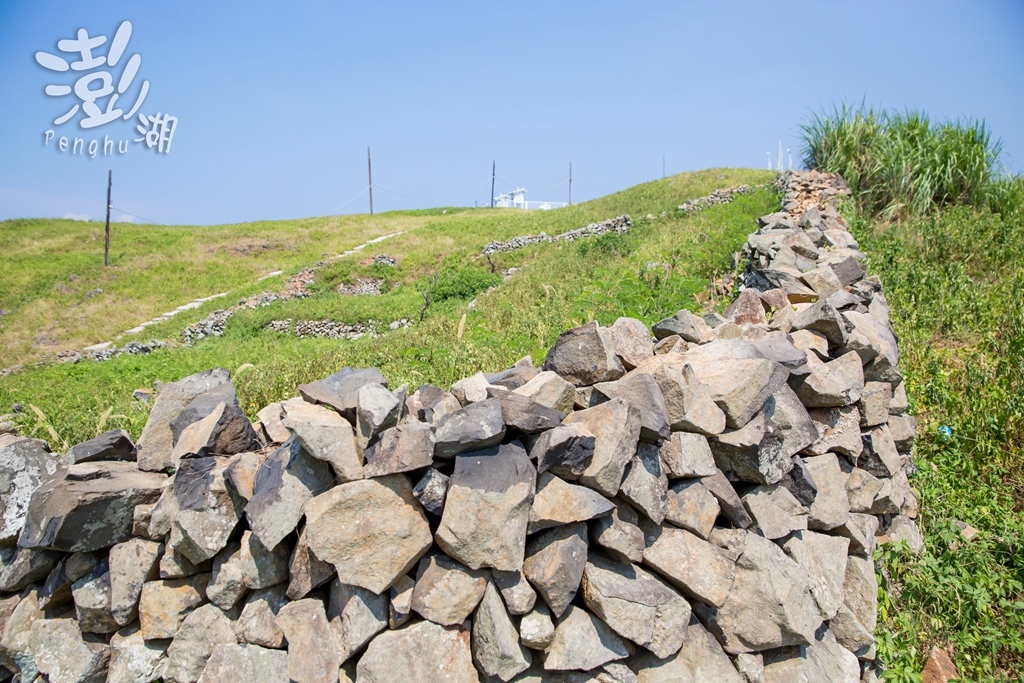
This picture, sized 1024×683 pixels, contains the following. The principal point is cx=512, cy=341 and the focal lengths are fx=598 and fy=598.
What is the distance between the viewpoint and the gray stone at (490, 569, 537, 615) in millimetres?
2557

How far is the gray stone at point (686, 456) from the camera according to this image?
2949mm

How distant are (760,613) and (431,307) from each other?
1108 cm

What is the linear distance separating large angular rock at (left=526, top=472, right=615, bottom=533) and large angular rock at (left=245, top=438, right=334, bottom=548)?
0.93m

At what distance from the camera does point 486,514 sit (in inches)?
97.5

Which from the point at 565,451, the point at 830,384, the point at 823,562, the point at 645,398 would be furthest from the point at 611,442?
the point at 830,384

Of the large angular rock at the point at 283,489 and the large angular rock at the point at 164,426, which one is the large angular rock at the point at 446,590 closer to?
the large angular rock at the point at 283,489

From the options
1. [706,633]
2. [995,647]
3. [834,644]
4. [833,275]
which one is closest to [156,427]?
[706,633]

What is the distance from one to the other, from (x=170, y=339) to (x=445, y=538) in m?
16.6

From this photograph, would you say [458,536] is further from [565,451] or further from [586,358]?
[586,358]

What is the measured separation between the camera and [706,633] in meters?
2.91

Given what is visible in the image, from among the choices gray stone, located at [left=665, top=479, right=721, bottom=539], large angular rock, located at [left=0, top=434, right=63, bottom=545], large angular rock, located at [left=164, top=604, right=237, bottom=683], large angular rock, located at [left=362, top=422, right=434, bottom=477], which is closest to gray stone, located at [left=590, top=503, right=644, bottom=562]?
gray stone, located at [left=665, top=479, right=721, bottom=539]

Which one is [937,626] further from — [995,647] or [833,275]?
[833,275]

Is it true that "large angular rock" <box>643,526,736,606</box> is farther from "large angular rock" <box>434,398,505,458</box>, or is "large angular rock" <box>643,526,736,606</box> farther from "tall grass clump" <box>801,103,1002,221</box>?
"tall grass clump" <box>801,103,1002,221</box>

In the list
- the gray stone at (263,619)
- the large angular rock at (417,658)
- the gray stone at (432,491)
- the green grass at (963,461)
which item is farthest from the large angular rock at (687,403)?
the gray stone at (263,619)
